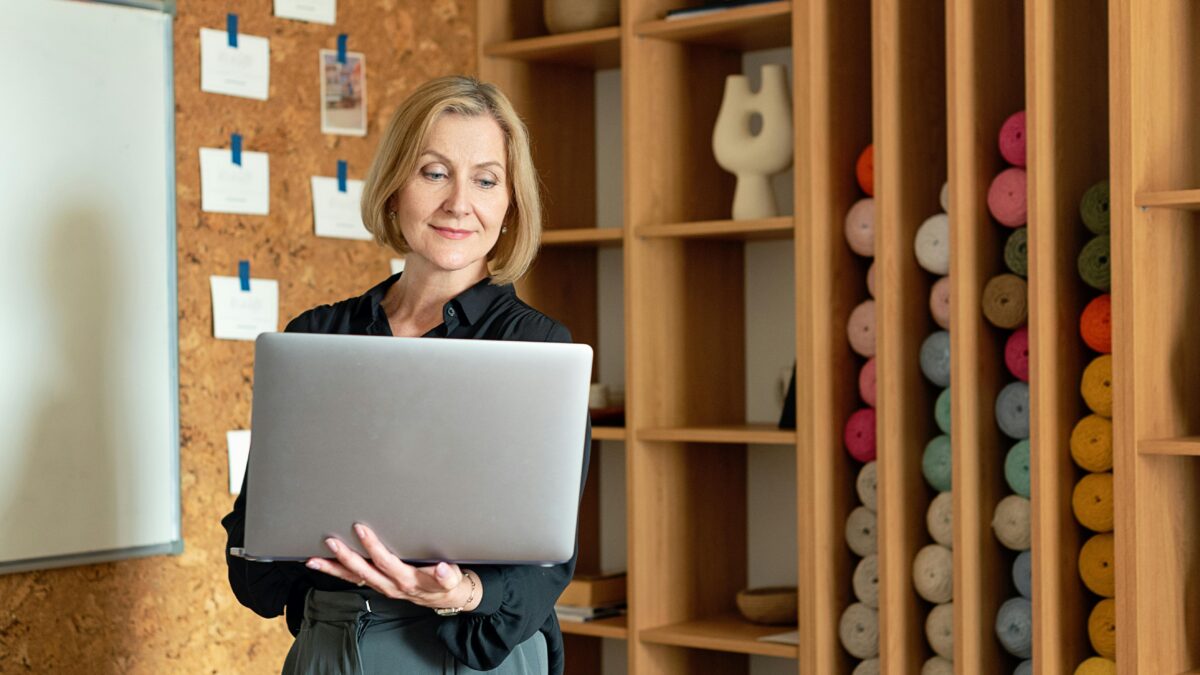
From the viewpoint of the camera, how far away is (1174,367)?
97.3 inches

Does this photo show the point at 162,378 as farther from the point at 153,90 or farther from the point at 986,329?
the point at 986,329

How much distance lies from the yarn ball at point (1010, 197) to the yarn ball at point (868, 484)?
524 millimetres

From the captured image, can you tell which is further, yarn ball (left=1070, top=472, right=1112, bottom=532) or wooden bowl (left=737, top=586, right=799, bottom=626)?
wooden bowl (left=737, top=586, right=799, bottom=626)

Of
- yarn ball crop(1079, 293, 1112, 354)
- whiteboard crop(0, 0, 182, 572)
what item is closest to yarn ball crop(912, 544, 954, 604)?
yarn ball crop(1079, 293, 1112, 354)

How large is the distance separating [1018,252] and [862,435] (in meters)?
0.46

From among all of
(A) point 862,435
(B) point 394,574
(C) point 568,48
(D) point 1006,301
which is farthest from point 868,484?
(B) point 394,574

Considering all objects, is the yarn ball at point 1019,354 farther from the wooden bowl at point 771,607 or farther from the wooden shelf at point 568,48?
the wooden shelf at point 568,48

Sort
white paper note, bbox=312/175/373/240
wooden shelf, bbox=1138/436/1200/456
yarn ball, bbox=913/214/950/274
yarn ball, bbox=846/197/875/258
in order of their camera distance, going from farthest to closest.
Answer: white paper note, bbox=312/175/373/240 → yarn ball, bbox=846/197/875/258 → yarn ball, bbox=913/214/950/274 → wooden shelf, bbox=1138/436/1200/456

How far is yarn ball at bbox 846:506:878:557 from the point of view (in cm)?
280

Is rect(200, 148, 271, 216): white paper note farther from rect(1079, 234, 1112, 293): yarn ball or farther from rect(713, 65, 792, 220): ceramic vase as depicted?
rect(1079, 234, 1112, 293): yarn ball

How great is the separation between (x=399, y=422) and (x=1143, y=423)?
1366 mm

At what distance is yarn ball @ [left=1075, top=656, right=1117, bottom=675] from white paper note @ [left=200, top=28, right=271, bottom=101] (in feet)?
5.97

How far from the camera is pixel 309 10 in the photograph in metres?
3.00

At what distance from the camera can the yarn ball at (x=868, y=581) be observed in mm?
2783
